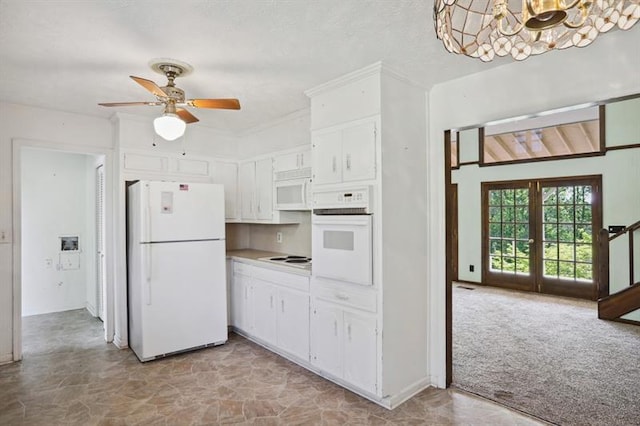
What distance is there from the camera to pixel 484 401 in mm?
2762

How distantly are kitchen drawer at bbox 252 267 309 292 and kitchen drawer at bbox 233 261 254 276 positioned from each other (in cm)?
9

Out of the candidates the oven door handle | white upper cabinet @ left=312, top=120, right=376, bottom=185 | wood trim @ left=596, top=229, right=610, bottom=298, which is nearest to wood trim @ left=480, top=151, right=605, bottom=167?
wood trim @ left=596, top=229, right=610, bottom=298

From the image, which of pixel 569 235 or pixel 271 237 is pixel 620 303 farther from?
pixel 271 237

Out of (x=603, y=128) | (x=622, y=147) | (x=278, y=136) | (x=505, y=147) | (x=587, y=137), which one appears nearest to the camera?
(x=278, y=136)

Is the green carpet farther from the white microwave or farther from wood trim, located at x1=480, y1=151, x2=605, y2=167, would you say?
wood trim, located at x1=480, y1=151, x2=605, y2=167

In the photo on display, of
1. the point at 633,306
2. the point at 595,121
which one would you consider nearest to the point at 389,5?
the point at 633,306

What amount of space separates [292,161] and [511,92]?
84.3 inches

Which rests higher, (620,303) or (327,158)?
(327,158)

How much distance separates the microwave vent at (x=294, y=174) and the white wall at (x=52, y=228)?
316 centimetres

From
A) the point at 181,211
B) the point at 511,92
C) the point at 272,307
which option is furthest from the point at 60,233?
the point at 511,92

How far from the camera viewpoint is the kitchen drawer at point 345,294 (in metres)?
2.73

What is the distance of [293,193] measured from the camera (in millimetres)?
3904

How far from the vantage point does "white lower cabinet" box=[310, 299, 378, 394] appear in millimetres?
2719

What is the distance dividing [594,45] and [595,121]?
4426 millimetres
